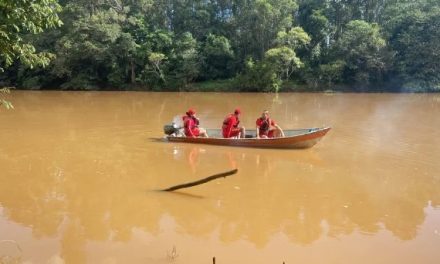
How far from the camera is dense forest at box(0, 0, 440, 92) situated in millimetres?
31344

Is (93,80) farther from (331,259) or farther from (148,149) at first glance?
(331,259)

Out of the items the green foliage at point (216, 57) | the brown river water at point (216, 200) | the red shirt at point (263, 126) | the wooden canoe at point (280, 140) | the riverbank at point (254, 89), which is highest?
the green foliage at point (216, 57)

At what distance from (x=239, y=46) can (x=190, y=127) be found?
24.1 metres

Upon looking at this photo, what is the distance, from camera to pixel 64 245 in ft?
19.0

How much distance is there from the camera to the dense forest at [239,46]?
103ft

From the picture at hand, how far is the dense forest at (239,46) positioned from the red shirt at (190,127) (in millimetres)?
19050

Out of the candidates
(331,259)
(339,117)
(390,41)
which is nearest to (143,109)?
(339,117)

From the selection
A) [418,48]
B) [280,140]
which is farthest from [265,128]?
[418,48]

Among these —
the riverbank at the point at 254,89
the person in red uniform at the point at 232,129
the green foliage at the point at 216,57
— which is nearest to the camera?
the person in red uniform at the point at 232,129

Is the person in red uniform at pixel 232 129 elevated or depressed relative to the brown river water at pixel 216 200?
elevated

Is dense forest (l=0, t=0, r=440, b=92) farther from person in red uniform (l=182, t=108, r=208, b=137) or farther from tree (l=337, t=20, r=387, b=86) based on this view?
person in red uniform (l=182, t=108, r=208, b=137)

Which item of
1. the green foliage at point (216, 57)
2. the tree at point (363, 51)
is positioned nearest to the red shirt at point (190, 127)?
the tree at point (363, 51)

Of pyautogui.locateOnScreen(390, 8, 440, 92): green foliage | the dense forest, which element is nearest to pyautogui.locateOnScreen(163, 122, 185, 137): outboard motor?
the dense forest

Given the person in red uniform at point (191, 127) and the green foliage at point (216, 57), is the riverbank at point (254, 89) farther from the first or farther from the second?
the person in red uniform at point (191, 127)
